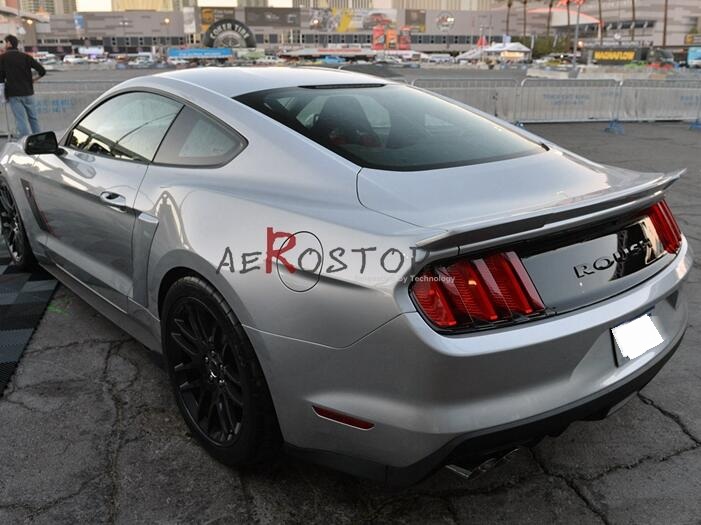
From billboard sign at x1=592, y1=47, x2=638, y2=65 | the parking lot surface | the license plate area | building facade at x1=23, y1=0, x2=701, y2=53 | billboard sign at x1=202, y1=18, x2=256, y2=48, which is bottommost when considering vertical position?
the parking lot surface

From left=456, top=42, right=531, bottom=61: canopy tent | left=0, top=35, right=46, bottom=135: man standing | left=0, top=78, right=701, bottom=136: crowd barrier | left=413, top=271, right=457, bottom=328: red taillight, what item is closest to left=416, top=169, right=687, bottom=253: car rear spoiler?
left=413, top=271, right=457, bottom=328: red taillight

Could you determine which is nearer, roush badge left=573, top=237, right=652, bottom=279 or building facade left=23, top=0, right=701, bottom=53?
roush badge left=573, top=237, right=652, bottom=279

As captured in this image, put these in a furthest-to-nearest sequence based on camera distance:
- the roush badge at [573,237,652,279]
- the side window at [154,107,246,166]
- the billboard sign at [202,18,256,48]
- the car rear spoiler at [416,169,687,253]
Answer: the billboard sign at [202,18,256,48], the side window at [154,107,246,166], the roush badge at [573,237,652,279], the car rear spoiler at [416,169,687,253]

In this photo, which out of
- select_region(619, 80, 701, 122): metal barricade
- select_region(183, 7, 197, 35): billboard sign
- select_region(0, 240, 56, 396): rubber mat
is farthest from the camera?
select_region(183, 7, 197, 35): billboard sign

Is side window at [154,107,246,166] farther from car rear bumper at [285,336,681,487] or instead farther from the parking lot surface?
car rear bumper at [285,336,681,487]

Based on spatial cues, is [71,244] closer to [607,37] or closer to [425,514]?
[425,514]

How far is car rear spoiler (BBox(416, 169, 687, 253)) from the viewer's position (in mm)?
1643

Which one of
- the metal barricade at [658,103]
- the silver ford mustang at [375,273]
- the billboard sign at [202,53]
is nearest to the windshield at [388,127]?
the silver ford mustang at [375,273]

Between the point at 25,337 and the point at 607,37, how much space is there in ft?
396

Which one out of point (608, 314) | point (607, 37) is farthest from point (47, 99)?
point (607, 37)

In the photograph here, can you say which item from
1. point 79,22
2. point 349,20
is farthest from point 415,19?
point 79,22

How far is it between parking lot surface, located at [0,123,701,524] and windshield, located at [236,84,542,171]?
121cm

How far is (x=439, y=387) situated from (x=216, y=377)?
99cm

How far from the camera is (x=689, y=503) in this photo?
2.21m
